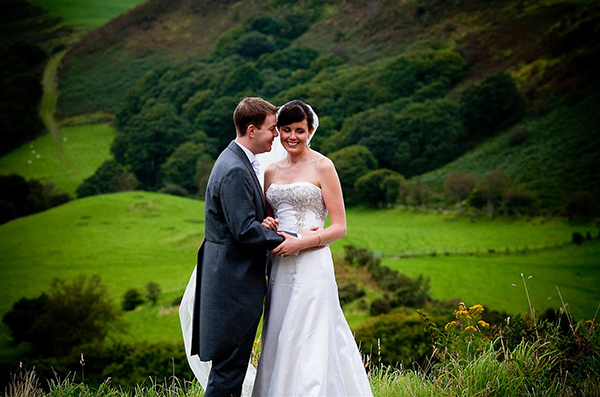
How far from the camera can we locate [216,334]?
11.8 ft

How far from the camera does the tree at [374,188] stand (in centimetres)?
5078

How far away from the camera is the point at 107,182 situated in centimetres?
6028

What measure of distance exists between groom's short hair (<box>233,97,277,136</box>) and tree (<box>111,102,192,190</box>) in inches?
2409

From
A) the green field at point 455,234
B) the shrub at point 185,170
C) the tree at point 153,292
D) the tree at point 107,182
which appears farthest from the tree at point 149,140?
the green field at point 455,234

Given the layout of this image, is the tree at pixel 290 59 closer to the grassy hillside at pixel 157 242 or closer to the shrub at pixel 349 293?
the grassy hillside at pixel 157 242

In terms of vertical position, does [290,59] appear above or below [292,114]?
above

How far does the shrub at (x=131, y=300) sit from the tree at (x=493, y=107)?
37.3 m

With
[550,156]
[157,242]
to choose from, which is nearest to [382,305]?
[157,242]

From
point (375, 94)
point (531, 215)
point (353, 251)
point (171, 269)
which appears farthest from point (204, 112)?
point (531, 215)

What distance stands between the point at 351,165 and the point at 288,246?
165 ft

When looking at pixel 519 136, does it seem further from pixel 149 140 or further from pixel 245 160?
pixel 245 160

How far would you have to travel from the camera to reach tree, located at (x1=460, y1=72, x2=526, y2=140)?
5375 cm

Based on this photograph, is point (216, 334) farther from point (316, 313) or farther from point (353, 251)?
point (353, 251)

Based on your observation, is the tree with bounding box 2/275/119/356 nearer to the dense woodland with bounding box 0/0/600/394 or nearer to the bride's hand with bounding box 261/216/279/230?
the dense woodland with bounding box 0/0/600/394
